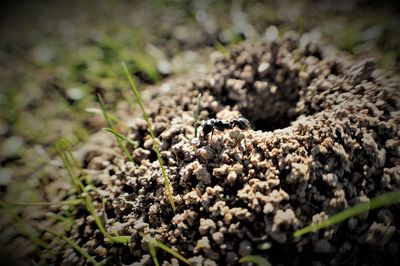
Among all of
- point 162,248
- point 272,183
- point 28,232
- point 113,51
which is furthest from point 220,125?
point 113,51

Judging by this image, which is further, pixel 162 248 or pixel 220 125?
pixel 220 125

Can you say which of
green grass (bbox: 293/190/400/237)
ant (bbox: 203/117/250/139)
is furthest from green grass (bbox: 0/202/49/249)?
green grass (bbox: 293/190/400/237)


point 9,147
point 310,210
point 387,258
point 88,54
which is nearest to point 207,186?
point 310,210

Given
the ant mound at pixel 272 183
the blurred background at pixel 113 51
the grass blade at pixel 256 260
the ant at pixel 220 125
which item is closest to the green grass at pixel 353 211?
the ant mound at pixel 272 183

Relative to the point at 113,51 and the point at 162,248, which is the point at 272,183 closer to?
the point at 162,248

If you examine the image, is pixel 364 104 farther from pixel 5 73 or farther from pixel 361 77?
pixel 5 73

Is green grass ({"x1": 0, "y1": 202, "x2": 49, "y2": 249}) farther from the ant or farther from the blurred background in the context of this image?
the ant

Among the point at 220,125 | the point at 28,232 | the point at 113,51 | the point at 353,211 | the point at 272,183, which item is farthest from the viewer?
the point at 113,51
